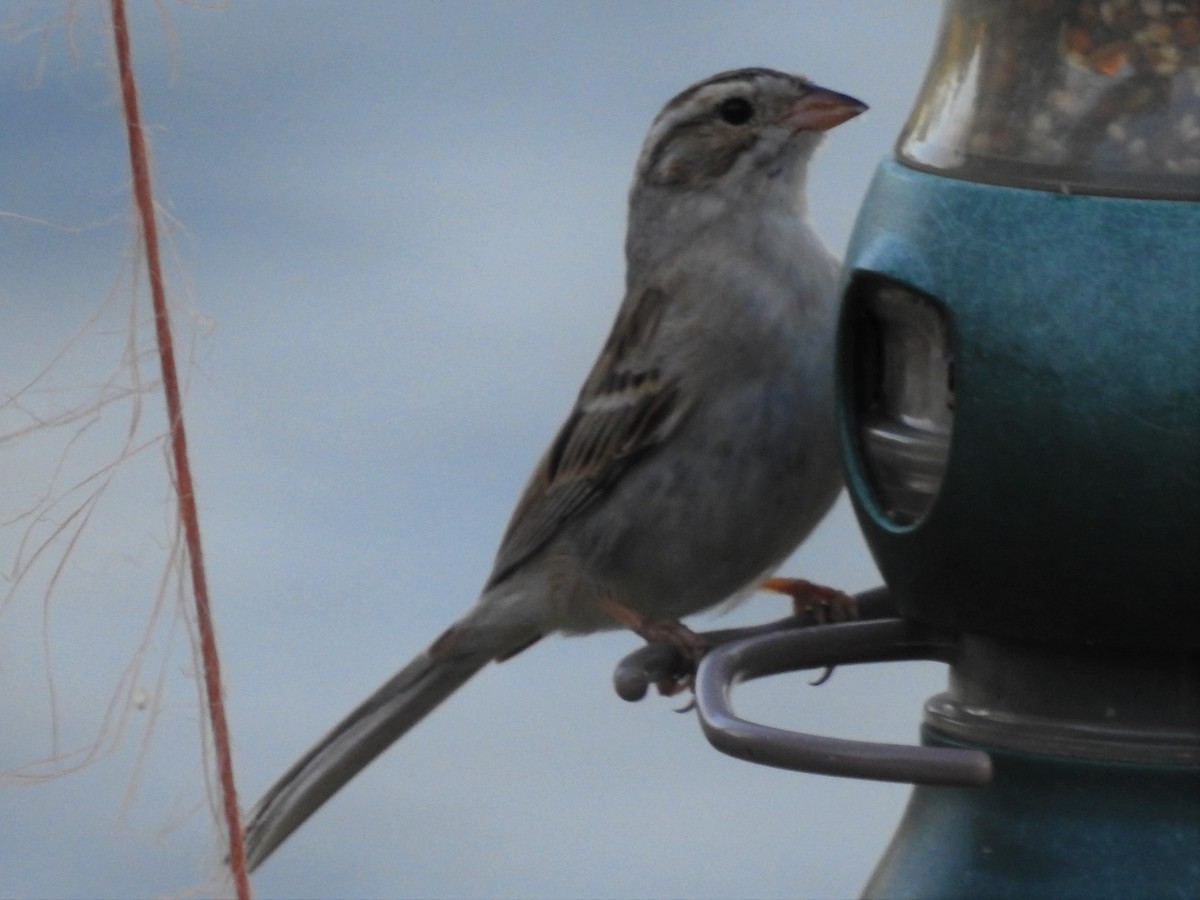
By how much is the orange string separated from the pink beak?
49.0 inches

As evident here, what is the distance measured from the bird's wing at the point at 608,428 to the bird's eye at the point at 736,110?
0.25m

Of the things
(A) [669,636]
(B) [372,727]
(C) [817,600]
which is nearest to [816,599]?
(C) [817,600]

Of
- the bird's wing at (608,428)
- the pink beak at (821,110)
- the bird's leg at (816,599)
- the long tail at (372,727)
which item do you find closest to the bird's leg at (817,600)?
the bird's leg at (816,599)

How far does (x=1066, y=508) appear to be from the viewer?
1.75 metres

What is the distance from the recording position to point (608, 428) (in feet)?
8.68

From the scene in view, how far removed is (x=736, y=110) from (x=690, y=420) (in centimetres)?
42

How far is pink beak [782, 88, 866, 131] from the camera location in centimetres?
245

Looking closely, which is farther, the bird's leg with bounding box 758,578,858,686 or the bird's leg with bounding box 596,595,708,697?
the bird's leg with bounding box 758,578,858,686

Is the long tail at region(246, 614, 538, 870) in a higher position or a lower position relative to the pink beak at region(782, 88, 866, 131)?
lower

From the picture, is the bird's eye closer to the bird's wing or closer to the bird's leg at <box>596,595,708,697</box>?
the bird's wing

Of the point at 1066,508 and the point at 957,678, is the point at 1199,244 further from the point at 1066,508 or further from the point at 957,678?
the point at 957,678

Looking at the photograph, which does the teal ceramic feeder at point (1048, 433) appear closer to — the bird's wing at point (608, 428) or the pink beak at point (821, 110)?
the pink beak at point (821, 110)

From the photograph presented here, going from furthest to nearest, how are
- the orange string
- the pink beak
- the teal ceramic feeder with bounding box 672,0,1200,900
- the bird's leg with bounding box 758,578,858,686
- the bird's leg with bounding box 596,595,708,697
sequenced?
the bird's leg with bounding box 758,578,858,686
the pink beak
the bird's leg with bounding box 596,595,708,697
the teal ceramic feeder with bounding box 672,0,1200,900
the orange string

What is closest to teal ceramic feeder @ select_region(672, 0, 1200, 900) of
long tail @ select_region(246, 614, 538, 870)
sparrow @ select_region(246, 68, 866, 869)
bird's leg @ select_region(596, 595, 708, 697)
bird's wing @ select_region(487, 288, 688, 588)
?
bird's leg @ select_region(596, 595, 708, 697)
